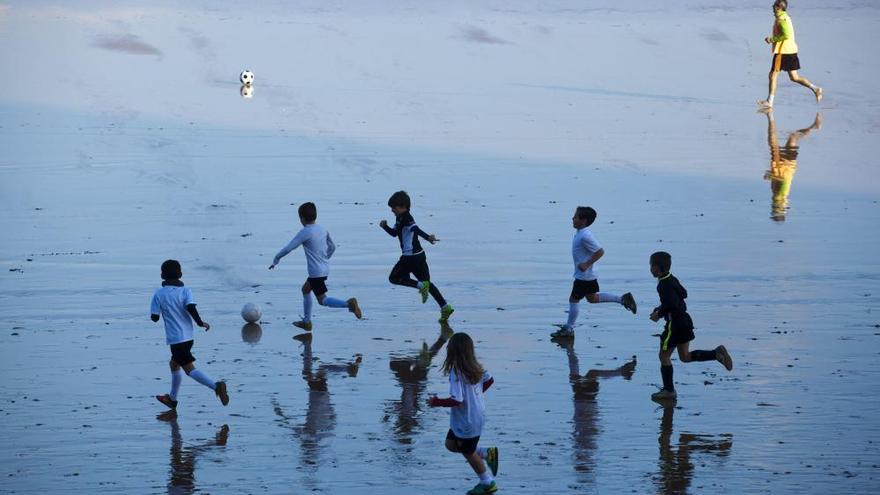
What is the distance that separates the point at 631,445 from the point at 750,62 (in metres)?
22.5

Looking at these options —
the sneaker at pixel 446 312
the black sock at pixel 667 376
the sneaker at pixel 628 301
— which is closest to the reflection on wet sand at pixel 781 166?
the sneaker at pixel 628 301

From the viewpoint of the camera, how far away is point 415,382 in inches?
485

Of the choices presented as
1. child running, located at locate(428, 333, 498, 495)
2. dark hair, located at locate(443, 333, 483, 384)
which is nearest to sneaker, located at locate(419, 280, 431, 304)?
child running, located at locate(428, 333, 498, 495)

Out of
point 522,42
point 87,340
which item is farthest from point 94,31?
point 87,340

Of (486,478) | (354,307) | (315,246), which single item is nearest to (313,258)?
(315,246)

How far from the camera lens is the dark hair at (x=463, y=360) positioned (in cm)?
955

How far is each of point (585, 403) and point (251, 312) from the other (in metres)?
3.83

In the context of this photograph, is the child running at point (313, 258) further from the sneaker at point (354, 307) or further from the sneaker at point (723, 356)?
the sneaker at point (723, 356)

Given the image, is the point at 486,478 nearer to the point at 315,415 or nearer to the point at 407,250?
the point at 315,415

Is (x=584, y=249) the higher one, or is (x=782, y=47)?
(x=782, y=47)

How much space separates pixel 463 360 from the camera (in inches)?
376

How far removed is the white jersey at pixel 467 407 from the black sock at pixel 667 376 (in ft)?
7.87

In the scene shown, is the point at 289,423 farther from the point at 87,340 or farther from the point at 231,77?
the point at 231,77

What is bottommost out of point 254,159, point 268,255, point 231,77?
point 268,255
